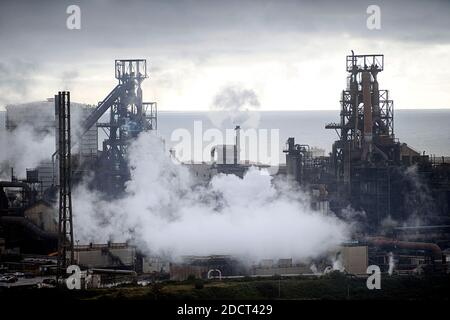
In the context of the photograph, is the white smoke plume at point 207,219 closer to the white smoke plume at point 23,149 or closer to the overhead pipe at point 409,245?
the overhead pipe at point 409,245

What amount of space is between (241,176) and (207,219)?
13396 millimetres

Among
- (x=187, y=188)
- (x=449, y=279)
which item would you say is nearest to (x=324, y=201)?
(x=187, y=188)

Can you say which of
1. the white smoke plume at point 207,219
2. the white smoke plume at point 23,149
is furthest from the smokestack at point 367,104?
the white smoke plume at point 23,149

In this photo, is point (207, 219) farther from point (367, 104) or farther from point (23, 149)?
point (23, 149)

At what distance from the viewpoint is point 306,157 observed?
8306 centimetres

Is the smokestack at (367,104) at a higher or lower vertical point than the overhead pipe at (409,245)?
higher

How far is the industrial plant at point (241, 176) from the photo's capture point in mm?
57500

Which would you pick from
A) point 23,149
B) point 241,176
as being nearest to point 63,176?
point 241,176

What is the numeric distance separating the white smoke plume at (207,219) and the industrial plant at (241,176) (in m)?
0.83

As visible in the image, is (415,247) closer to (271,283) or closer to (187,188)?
(271,283)

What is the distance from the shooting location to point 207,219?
63250mm

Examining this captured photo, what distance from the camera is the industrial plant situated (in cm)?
5750

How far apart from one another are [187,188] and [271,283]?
19156 mm

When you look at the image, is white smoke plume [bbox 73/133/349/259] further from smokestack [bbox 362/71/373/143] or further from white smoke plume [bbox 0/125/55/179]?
white smoke plume [bbox 0/125/55/179]
